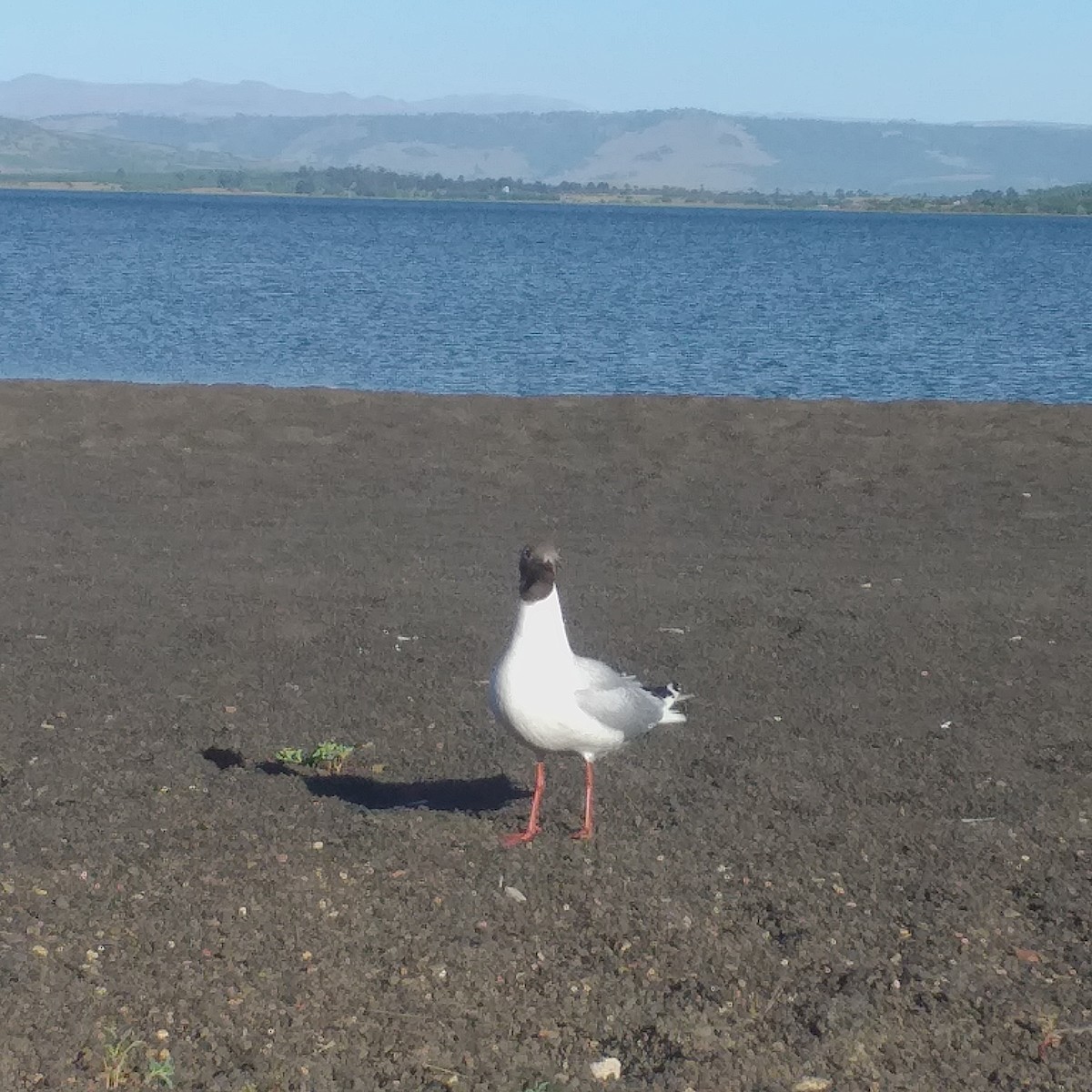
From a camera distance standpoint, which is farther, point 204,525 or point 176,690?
point 204,525

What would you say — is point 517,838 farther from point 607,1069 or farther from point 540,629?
point 607,1069

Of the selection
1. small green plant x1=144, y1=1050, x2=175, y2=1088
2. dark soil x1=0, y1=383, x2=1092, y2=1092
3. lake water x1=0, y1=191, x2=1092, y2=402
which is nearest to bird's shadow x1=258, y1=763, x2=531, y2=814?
dark soil x1=0, y1=383, x2=1092, y2=1092

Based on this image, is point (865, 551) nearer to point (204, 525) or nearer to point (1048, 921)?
point (204, 525)

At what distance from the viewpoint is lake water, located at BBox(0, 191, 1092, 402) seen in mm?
35781

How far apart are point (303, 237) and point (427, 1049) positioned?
108 metres

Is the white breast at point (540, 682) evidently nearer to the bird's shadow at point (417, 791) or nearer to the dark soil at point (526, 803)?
the dark soil at point (526, 803)

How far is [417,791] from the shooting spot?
26.9ft

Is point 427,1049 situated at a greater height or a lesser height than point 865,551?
greater

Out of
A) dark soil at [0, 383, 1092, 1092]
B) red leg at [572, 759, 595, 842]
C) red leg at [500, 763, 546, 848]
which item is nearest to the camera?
dark soil at [0, 383, 1092, 1092]

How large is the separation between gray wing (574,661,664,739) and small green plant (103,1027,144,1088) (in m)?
2.46

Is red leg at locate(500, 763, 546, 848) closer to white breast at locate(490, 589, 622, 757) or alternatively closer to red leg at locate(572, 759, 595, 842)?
red leg at locate(572, 759, 595, 842)

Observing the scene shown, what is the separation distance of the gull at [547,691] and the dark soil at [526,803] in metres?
0.47

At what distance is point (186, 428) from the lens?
19281mm

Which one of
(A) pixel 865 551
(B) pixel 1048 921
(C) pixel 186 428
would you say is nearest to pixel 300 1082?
(B) pixel 1048 921
